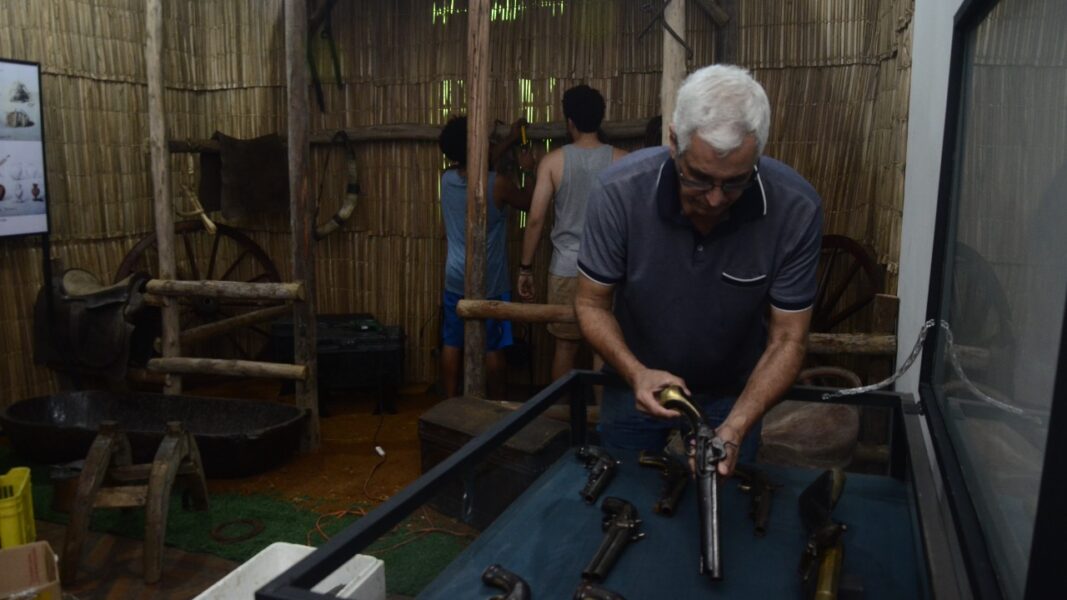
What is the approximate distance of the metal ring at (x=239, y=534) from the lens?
145 inches

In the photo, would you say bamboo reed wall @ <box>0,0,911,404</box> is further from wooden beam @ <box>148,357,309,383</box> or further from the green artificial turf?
the green artificial turf

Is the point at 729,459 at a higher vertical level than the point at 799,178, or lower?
lower

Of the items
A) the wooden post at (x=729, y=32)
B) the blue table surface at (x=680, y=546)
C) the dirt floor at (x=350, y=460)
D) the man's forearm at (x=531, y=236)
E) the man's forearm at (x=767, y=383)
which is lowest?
the dirt floor at (x=350, y=460)

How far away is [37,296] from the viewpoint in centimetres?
509

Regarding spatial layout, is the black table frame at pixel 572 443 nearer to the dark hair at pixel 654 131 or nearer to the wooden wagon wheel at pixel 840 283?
the wooden wagon wheel at pixel 840 283

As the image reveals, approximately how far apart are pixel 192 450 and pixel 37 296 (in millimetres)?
2159

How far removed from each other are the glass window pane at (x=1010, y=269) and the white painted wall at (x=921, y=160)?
594mm

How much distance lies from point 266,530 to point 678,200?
107 inches

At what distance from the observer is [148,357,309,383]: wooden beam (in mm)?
4699

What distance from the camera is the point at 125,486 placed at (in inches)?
138

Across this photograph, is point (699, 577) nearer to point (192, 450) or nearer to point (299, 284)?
point (192, 450)

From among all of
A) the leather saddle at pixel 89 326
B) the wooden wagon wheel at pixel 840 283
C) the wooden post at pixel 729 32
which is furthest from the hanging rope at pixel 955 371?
the leather saddle at pixel 89 326

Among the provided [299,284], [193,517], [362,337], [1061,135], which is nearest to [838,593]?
[1061,135]

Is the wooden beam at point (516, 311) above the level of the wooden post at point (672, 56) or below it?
below
